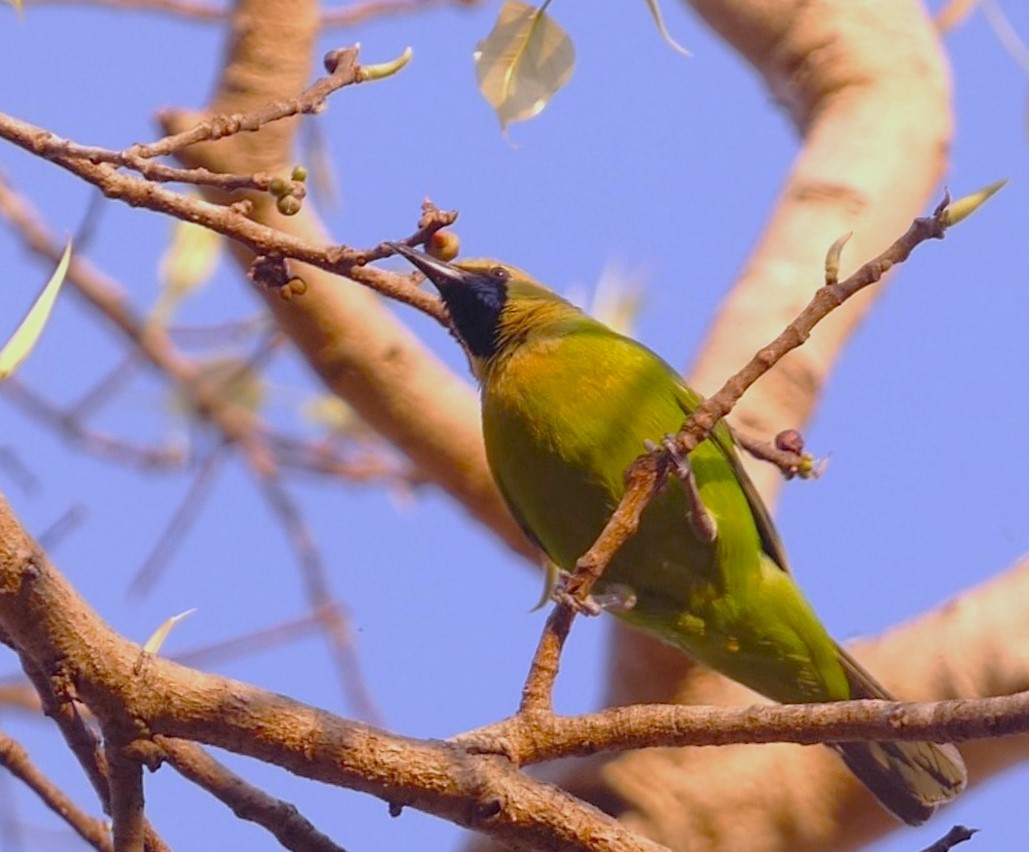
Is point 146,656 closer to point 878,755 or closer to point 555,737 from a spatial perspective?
point 555,737

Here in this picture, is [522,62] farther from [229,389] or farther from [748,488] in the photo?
[229,389]

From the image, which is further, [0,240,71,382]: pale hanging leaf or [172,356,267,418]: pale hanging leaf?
[172,356,267,418]: pale hanging leaf

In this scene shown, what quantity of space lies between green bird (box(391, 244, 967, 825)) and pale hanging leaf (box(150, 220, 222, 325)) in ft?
2.57

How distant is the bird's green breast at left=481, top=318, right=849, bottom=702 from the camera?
10.6 ft

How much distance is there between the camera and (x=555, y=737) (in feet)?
6.72

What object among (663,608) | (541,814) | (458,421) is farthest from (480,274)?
(541,814)

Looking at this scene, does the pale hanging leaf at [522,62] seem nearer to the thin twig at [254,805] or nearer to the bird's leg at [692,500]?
the bird's leg at [692,500]

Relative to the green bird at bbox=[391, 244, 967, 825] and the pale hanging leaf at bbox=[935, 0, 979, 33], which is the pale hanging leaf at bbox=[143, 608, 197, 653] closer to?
the green bird at bbox=[391, 244, 967, 825]

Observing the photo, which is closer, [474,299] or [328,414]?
[474,299]

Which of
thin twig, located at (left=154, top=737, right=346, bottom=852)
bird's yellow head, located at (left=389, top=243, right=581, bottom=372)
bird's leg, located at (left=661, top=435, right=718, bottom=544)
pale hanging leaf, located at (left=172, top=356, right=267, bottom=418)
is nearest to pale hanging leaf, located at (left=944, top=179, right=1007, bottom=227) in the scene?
bird's leg, located at (left=661, top=435, right=718, bottom=544)

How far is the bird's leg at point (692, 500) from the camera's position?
89.2 inches

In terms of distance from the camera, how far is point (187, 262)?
13.1 ft

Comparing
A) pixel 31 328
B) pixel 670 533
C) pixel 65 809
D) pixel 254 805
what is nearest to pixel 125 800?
pixel 254 805

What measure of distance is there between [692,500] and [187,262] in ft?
5.76
